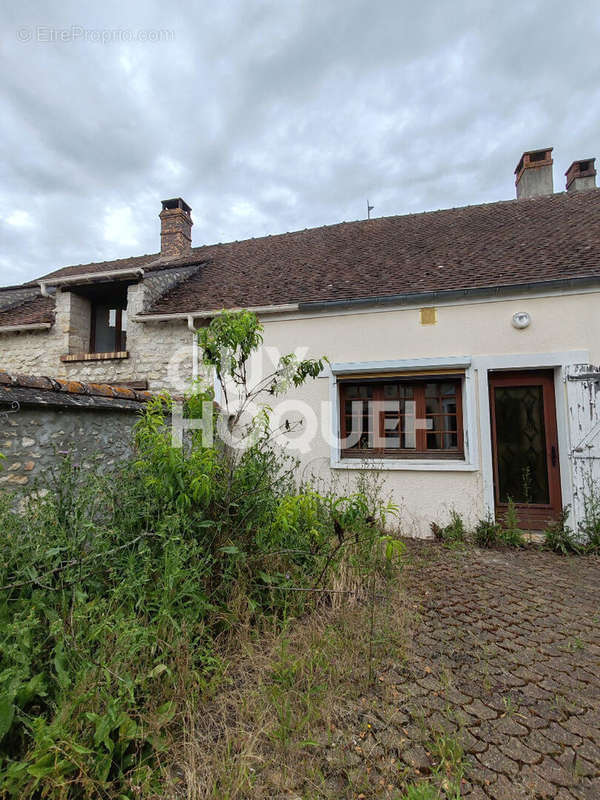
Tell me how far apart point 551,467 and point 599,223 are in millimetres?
4428

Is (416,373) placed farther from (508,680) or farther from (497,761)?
(497,761)

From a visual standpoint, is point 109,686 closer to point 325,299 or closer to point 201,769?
point 201,769

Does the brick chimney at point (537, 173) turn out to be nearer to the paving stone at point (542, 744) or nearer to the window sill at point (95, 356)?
the window sill at point (95, 356)

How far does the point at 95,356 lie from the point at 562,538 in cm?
826

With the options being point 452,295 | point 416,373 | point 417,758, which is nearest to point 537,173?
point 452,295

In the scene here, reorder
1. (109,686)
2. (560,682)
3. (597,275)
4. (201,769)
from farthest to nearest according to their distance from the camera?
(597,275) → (560,682) → (109,686) → (201,769)

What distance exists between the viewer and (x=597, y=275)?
5.21 metres

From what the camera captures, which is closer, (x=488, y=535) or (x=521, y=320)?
(x=488, y=535)

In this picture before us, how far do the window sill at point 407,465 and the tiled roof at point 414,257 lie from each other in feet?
8.35

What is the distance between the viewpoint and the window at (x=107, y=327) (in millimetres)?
8484

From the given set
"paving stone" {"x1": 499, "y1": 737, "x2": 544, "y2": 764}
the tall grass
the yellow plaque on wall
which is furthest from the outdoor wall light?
"paving stone" {"x1": 499, "y1": 737, "x2": 544, "y2": 764}

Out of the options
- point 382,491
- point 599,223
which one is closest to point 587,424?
point 382,491

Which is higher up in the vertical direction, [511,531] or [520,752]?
[511,531]

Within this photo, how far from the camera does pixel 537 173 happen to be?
918cm
